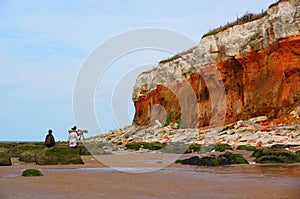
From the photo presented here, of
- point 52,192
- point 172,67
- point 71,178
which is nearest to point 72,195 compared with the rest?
point 52,192

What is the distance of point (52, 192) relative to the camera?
7.26 metres

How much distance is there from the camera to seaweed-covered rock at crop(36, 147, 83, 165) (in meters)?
13.4

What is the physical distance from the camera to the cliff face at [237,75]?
109 feet

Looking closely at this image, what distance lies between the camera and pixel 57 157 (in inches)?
528

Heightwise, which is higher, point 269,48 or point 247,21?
point 247,21

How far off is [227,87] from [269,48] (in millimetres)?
8368

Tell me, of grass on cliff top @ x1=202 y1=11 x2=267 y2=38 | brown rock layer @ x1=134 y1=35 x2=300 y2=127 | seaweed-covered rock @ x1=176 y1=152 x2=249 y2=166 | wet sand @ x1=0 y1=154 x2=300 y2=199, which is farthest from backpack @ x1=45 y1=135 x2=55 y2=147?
grass on cliff top @ x1=202 y1=11 x2=267 y2=38

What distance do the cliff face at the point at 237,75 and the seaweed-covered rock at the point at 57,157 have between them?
838 inches

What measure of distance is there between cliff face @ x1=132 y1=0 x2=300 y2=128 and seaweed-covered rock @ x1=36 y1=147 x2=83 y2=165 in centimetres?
2128

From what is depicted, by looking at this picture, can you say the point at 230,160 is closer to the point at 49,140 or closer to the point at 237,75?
the point at 49,140

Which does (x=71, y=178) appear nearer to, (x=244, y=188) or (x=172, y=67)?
(x=244, y=188)

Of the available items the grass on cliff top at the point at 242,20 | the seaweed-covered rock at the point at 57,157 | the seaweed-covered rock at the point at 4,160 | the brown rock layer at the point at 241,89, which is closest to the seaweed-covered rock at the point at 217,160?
the seaweed-covered rock at the point at 57,157

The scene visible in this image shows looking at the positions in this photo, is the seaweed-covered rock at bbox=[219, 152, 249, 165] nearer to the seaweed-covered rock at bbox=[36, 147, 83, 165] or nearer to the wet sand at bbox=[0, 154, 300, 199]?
the wet sand at bbox=[0, 154, 300, 199]

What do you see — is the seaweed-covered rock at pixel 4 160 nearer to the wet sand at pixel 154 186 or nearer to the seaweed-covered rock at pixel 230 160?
the wet sand at pixel 154 186
